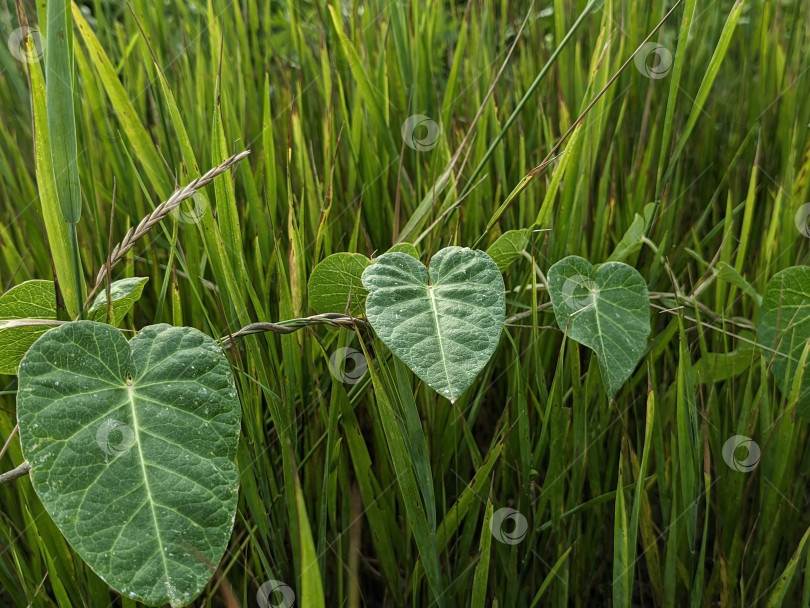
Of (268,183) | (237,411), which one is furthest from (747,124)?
(237,411)

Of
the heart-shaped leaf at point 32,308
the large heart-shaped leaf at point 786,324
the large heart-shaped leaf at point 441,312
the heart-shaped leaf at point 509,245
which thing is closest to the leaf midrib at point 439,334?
the large heart-shaped leaf at point 441,312

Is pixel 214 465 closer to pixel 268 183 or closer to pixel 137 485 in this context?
pixel 137 485

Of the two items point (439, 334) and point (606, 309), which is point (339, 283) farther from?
point (606, 309)

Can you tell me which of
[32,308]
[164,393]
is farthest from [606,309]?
[32,308]

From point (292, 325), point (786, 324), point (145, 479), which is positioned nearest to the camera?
point (145, 479)

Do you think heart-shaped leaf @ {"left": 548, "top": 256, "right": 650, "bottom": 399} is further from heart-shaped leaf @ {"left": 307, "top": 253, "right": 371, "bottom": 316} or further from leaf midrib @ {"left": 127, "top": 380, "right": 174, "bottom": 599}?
leaf midrib @ {"left": 127, "top": 380, "right": 174, "bottom": 599}

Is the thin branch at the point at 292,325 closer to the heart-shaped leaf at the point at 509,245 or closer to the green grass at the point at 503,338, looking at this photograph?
the green grass at the point at 503,338

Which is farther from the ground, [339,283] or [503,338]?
[339,283]

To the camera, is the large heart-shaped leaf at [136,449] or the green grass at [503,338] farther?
the green grass at [503,338]
